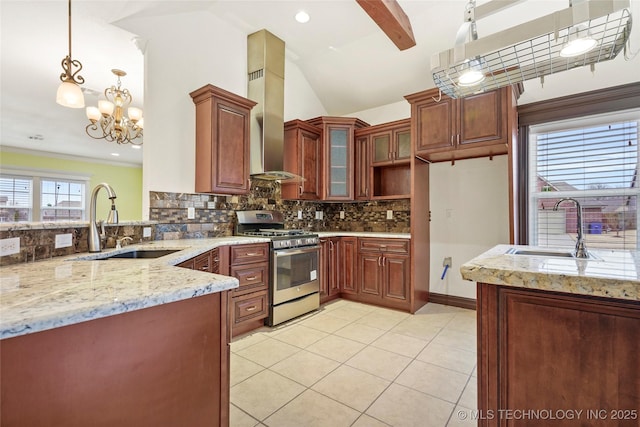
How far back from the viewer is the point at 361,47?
12.2 ft

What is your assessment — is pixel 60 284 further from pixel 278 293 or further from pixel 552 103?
pixel 552 103

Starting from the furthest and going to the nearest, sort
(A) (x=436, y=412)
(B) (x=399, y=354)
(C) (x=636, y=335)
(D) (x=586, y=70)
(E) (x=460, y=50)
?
(D) (x=586, y=70), (B) (x=399, y=354), (A) (x=436, y=412), (E) (x=460, y=50), (C) (x=636, y=335)

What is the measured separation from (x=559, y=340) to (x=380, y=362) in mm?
1424

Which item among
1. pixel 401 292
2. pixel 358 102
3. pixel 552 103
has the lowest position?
pixel 401 292

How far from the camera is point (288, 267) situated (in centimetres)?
309

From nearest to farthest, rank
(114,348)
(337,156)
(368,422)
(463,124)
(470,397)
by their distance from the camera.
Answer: (114,348), (368,422), (470,397), (463,124), (337,156)

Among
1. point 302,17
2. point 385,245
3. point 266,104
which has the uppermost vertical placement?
point 302,17

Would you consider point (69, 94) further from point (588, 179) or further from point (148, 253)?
point (588, 179)

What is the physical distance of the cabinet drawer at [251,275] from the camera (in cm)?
270

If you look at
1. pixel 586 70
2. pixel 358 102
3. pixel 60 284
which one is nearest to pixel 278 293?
pixel 60 284

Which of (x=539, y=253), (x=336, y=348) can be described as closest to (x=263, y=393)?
(x=336, y=348)

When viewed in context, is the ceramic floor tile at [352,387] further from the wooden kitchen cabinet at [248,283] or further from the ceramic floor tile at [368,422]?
the wooden kitchen cabinet at [248,283]

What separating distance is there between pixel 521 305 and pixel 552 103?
9.45ft

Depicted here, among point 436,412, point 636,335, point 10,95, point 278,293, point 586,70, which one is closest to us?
point 636,335
